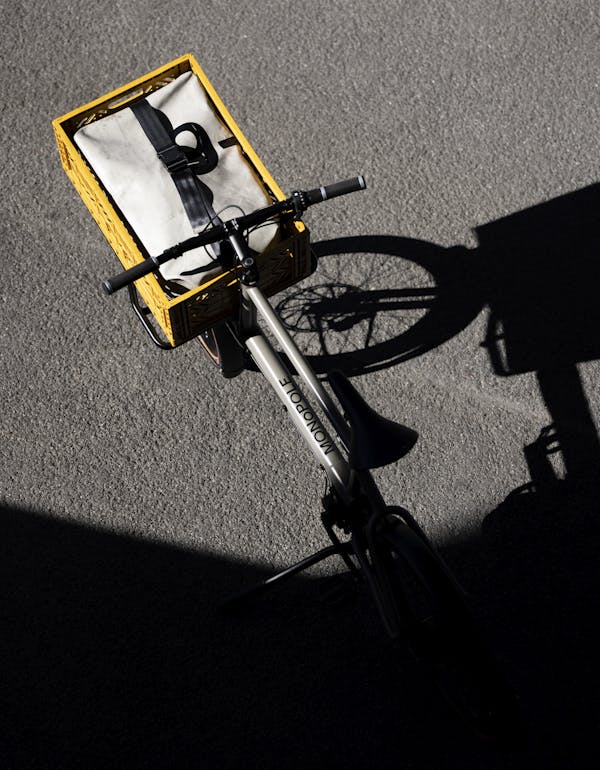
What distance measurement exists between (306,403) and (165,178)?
1062mm

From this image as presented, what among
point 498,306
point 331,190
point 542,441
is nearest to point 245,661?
point 542,441

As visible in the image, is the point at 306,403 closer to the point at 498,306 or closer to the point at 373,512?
the point at 373,512

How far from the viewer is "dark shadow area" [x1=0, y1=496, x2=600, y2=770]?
375 centimetres

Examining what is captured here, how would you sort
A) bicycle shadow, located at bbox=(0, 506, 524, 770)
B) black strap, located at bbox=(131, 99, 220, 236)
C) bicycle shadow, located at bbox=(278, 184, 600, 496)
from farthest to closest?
bicycle shadow, located at bbox=(278, 184, 600, 496) → bicycle shadow, located at bbox=(0, 506, 524, 770) → black strap, located at bbox=(131, 99, 220, 236)

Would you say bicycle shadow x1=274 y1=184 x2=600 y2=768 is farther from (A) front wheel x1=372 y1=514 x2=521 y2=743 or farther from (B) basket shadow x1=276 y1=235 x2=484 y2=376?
(A) front wheel x1=372 y1=514 x2=521 y2=743

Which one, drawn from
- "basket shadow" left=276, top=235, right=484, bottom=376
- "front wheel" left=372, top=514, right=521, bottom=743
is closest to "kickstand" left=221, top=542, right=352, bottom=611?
"front wheel" left=372, top=514, right=521, bottom=743

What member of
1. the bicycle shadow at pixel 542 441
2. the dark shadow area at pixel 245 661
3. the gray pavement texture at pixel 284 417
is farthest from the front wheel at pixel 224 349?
the dark shadow area at pixel 245 661

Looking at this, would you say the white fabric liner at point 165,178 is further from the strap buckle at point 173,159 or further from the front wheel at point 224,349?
the front wheel at point 224,349

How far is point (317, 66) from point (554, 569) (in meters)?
3.22

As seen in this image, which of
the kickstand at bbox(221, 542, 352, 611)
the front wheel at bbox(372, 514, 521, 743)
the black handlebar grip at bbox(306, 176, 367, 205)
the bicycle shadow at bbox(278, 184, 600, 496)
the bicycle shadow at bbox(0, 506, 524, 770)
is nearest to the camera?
the front wheel at bbox(372, 514, 521, 743)

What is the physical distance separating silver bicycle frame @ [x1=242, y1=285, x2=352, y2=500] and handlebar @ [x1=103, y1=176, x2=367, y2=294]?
246mm

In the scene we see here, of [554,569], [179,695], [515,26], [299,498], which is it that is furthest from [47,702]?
[515,26]

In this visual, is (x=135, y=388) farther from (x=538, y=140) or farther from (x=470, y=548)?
(x=538, y=140)

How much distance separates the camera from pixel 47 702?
3.82 m
